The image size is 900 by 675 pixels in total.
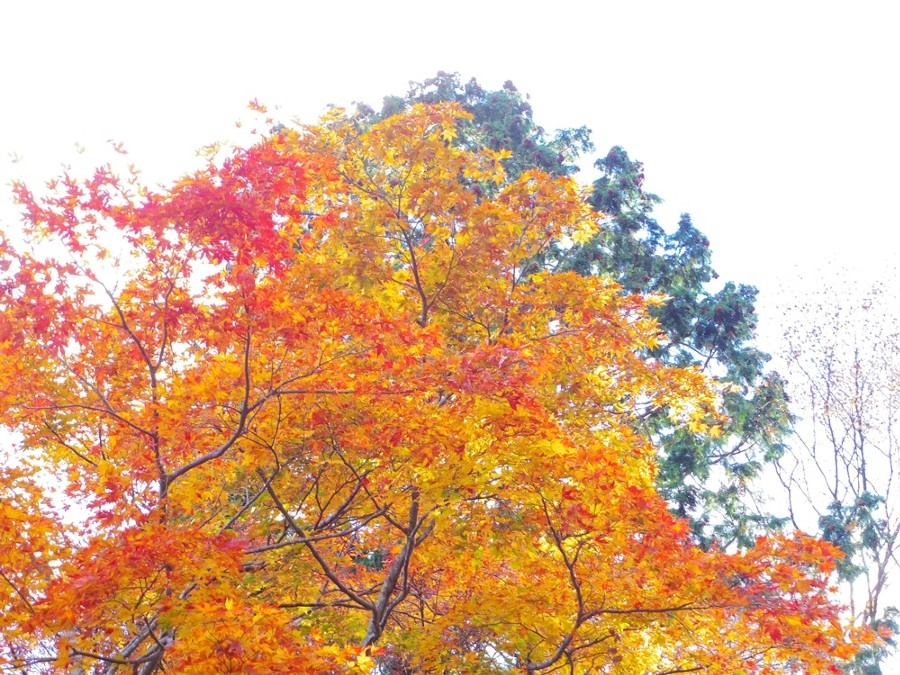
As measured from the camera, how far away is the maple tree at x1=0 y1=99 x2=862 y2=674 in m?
4.75

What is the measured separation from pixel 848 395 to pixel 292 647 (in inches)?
622

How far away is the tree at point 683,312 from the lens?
14781 mm

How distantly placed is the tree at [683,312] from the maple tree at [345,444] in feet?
25.7

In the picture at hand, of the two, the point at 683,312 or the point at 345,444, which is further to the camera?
the point at 683,312

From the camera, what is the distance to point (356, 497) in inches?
255

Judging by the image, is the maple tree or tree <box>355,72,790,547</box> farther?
tree <box>355,72,790,547</box>

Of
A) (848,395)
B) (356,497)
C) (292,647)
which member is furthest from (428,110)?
(848,395)

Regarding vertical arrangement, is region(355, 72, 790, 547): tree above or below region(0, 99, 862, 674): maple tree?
above

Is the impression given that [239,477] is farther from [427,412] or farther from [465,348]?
[465,348]

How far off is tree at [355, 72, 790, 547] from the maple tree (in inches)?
309

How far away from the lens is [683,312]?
52.7 ft

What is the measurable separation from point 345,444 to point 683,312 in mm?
12131

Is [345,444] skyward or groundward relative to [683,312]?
groundward

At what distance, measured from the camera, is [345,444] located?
560 centimetres
